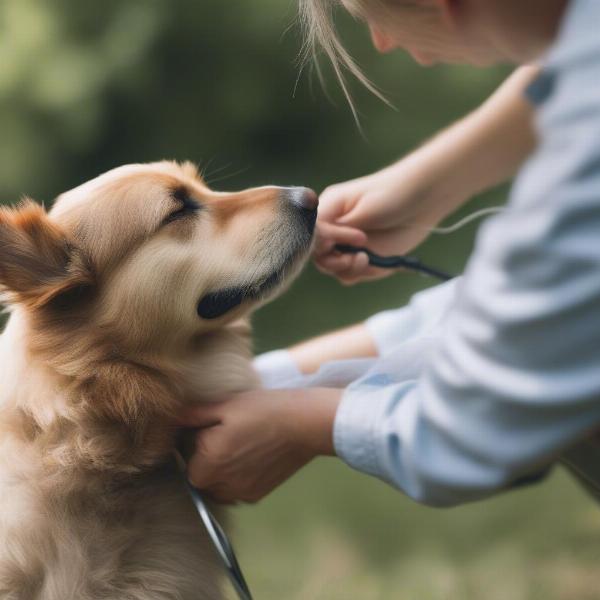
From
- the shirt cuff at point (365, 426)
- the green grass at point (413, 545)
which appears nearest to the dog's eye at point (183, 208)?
the shirt cuff at point (365, 426)

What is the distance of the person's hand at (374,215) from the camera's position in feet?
5.11

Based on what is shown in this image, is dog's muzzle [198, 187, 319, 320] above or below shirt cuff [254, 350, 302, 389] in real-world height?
above

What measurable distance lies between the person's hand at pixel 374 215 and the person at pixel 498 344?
255 mm

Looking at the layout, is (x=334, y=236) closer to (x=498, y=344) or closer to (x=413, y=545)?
(x=498, y=344)

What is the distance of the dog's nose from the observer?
4.66ft

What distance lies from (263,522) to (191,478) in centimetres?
156

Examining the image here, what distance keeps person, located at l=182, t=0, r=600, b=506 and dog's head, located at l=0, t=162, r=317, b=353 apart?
0.16 m

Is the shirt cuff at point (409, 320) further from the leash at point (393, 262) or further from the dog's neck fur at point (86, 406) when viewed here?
the dog's neck fur at point (86, 406)

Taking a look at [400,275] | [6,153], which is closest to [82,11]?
[6,153]

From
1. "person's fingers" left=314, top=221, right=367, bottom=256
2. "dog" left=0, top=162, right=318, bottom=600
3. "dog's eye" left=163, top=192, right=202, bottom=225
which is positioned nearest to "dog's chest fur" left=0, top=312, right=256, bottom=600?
"dog" left=0, top=162, right=318, bottom=600

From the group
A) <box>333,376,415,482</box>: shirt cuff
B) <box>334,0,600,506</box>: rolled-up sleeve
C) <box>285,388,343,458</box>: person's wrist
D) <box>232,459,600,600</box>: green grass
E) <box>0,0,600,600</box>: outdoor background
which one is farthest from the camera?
<box>0,0,600,600</box>: outdoor background

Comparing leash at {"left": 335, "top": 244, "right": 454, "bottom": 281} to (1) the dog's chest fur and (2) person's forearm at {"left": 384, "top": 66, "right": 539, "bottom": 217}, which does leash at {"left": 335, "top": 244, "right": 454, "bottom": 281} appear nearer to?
(2) person's forearm at {"left": 384, "top": 66, "right": 539, "bottom": 217}

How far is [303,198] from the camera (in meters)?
1.42

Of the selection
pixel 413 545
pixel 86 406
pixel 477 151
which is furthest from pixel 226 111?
pixel 86 406
